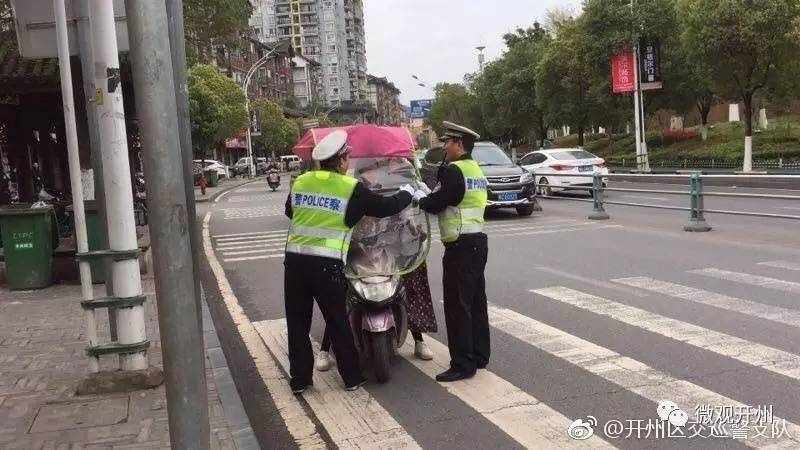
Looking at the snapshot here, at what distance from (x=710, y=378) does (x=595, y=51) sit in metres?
30.8

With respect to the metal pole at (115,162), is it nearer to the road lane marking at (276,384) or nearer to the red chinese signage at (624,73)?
the road lane marking at (276,384)

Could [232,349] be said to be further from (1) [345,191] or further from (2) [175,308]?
(2) [175,308]

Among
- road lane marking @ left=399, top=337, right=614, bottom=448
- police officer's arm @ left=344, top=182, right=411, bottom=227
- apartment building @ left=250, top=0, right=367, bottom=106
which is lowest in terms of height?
road lane marking @ left=399, top=337, right=614, bottom=448

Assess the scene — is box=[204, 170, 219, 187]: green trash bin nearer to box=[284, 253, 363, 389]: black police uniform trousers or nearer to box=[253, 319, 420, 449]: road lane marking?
box=[253, 319, 420, 449]: road lane marking

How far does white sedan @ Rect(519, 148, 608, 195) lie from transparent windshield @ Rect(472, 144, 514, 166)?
2695 millimetres

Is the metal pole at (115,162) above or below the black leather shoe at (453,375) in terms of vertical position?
above

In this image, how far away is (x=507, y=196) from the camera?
1627 cm

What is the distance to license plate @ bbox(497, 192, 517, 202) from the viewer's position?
16188mm

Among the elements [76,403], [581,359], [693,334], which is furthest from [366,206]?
[693,334]

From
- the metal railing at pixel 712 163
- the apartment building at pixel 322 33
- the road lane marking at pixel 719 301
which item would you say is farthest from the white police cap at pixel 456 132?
the apartment building at pixel 322 33

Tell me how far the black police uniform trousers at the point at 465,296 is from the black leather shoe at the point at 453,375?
2 centimetres

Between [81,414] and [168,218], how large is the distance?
236 centimetres

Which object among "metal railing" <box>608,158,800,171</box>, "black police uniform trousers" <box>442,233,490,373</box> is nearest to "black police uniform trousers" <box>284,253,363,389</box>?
"black police uniform trousers" <box>442,233,490,373</box>

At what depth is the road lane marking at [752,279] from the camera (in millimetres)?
7844
